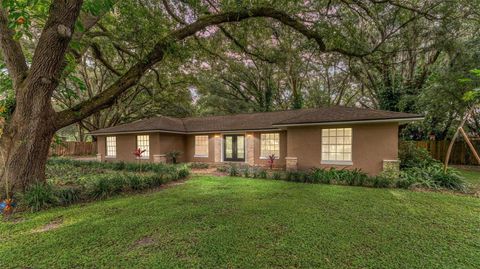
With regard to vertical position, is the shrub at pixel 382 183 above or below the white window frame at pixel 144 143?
below

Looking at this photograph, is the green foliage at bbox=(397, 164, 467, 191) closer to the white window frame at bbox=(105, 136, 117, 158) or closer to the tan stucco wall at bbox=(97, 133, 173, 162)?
the tan stucco wall at bbox=(97, 133, 173, 162)

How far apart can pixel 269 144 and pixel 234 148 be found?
2.65 m

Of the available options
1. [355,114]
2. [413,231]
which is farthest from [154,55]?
[355,114]

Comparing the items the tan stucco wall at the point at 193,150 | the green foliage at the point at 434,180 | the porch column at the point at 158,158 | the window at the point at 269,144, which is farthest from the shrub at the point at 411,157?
the porch column at the point at 158,158

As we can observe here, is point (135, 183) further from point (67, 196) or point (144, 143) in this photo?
point (144, 143)

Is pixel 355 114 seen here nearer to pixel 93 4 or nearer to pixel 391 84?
pixel 391 84

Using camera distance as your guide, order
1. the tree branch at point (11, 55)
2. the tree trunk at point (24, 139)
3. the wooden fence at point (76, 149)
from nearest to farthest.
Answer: the tree trunk at point (24, 139)
the tree branch at point (11, 55)
the wooden fence at point (76, 149)

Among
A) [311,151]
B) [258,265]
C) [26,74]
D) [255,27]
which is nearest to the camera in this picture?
[258,265]

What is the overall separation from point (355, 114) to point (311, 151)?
2630 millimetres

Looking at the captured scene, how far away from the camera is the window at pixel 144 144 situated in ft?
46.0

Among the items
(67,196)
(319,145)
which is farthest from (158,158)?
(319,145)

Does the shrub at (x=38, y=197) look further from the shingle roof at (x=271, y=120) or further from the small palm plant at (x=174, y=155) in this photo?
the small palm plant at (x=174, y=155)

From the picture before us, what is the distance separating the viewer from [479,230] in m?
3.92

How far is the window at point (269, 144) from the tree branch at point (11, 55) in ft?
35.7
